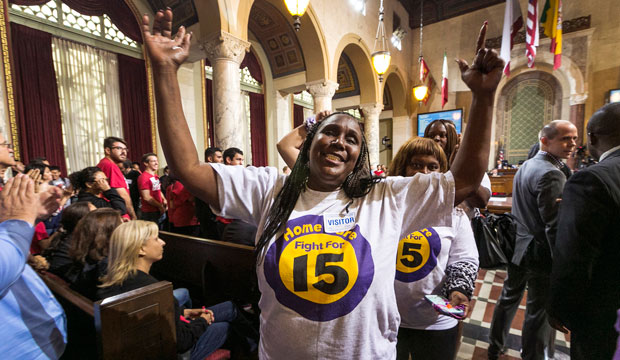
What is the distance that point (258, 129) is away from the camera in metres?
9.85

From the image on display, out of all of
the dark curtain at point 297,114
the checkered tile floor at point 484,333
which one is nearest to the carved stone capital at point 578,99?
the dark curtain at point 297,114

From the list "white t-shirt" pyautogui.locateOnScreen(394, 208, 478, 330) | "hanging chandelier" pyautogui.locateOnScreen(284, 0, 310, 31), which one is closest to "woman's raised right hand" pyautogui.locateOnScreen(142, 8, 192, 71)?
"white t-shirt" pyautogui.locateOnScreen(394, 208, 478, 330)

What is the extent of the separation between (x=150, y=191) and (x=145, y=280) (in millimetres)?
2733

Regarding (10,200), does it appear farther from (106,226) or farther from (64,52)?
(64,52)

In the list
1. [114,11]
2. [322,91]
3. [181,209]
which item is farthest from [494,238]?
[114,11]

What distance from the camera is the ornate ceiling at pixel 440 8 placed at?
11071 millimetres

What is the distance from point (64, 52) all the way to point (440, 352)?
319 inches

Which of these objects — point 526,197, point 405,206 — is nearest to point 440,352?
point 405,206

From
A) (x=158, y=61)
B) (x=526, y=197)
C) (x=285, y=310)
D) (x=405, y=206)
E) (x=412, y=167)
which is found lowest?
(x=285, y=310)

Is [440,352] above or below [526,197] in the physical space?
below

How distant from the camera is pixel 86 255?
175cm

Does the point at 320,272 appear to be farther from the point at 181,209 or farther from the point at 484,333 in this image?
the point at 181,209

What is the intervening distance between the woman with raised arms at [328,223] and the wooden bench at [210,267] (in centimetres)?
95

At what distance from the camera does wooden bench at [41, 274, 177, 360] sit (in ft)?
3.61
